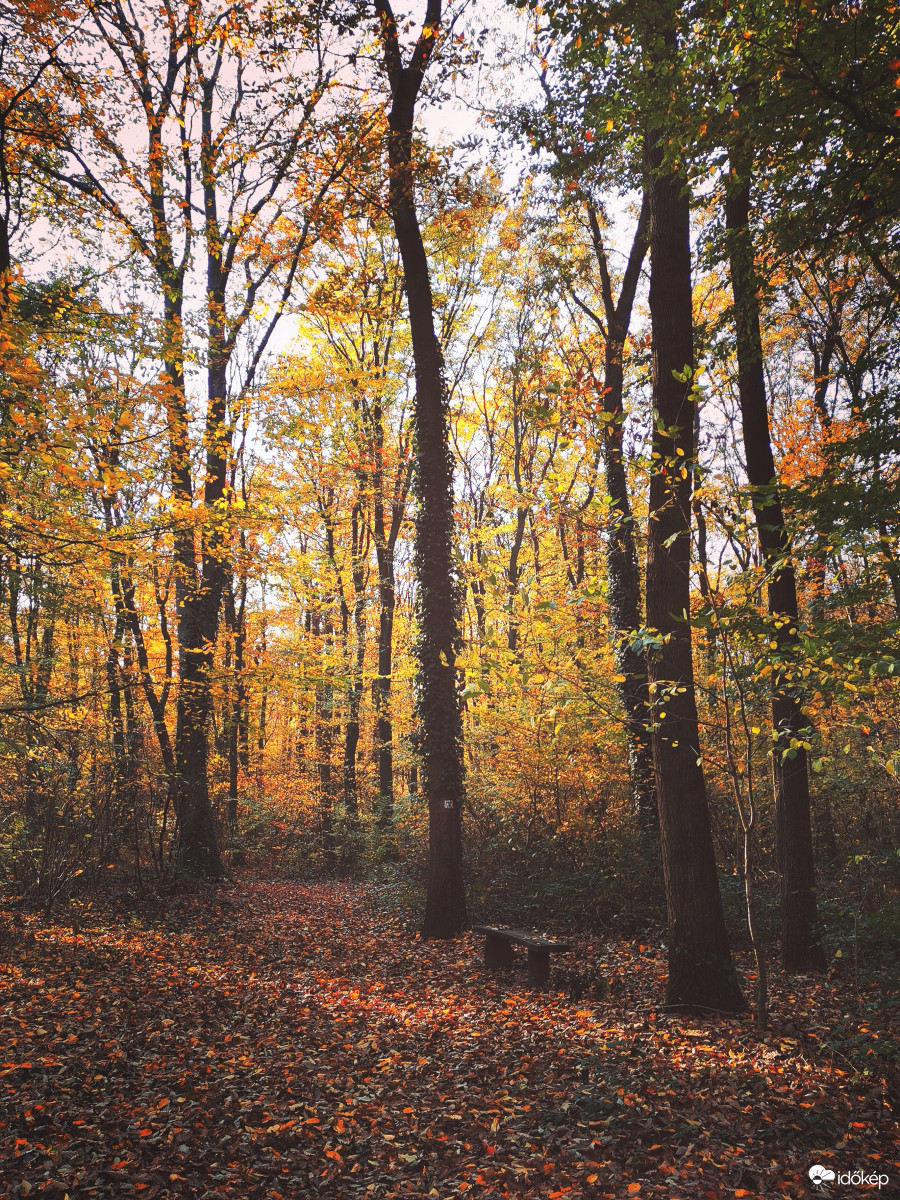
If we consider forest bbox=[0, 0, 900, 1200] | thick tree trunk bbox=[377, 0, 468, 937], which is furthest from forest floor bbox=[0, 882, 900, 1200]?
thick tree trunk bbox=[377, 0, 468, 937]

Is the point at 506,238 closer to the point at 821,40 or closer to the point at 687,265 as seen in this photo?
the point at 687,265

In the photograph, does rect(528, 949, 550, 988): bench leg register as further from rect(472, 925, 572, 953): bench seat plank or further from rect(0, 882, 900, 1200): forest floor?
rect(0, 882, 900, 1200): forest floor

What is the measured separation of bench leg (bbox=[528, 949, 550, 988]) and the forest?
338 millimetres

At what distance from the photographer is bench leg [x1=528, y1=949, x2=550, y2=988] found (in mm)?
6254

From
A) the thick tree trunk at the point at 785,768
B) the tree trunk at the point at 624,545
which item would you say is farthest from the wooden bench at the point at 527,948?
the tree trunk at the point at 624,545

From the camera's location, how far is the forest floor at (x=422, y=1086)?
10.6 ft

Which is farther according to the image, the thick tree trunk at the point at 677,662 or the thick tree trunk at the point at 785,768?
the thick tree trunk at the point at 785,768

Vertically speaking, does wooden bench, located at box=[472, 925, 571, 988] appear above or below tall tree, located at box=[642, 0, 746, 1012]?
below

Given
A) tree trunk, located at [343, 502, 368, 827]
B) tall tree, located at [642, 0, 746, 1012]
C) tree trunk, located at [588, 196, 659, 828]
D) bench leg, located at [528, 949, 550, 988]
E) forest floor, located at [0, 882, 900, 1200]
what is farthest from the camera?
tree trunk, located at [343, 502, 368, 827]

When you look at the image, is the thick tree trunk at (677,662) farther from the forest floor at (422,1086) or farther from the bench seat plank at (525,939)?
the bench seat plank at (525,939)

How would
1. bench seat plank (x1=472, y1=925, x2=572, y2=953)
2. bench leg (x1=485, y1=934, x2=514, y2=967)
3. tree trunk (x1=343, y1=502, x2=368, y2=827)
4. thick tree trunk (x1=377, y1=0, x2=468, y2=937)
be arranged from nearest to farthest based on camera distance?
bench seat plank (x1=472, y1=925, x2=572, y2=953) → bench leg (x1=485, y1=934, x2=514, y2=967) → thick tree trunk (x1=377, y1=0, x2=468, y2=937) → tree trunk (x1=343, y1=502, x2=368, y2=827)

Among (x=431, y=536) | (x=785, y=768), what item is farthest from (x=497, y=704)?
(x=785, y=768)

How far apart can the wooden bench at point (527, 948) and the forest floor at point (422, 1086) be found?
7.0 inches

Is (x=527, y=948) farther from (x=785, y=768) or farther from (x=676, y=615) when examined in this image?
(x=676, y=615)
